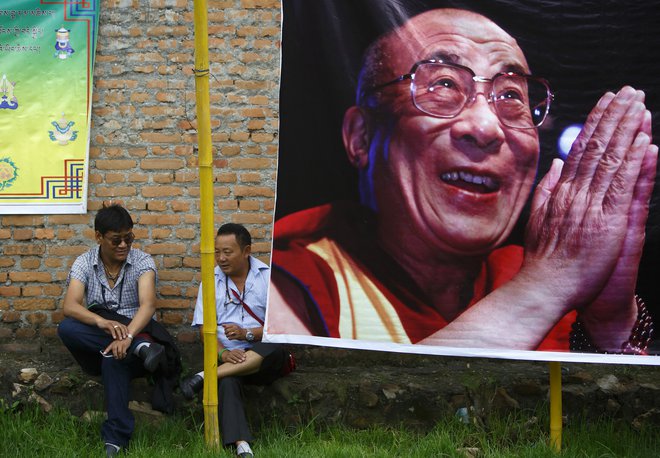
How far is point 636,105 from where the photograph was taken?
12.6 ft

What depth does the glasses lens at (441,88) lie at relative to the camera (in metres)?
3.91

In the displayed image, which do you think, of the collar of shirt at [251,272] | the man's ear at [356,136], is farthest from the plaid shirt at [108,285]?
the man's ear at [356,136]

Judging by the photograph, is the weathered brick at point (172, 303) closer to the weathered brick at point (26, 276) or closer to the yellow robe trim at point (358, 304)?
the weathered brick at point (26, 276)

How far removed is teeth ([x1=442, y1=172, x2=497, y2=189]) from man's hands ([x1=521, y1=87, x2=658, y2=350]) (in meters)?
0.25

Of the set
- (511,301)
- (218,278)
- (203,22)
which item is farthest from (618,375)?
(203,22)

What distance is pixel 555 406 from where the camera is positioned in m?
3.98

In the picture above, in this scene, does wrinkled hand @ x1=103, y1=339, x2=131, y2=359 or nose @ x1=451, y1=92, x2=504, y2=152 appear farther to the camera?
wrinkled hand @ x1=103, y1=339, x2=131, y2=359

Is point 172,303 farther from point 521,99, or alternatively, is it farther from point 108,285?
point 521,99

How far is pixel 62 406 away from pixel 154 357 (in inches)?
26.5

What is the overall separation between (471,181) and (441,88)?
0.46m

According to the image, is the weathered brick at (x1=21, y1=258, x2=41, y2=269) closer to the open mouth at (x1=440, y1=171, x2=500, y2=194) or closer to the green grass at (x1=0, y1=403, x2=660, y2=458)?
the green grass at (x1=0, y1=403, x2=660, y2=458)

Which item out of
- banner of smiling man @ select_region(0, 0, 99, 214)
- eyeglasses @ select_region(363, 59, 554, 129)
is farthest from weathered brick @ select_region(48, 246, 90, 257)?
Answer: eyeglasses @ select_region(363, 59, 554, 129)

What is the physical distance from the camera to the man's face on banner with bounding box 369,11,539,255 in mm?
3900

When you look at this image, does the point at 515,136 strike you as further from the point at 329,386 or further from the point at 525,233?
the point at 329,386
